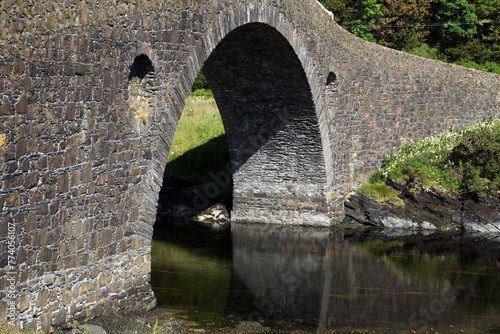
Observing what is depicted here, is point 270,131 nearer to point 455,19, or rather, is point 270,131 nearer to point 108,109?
point 108,109

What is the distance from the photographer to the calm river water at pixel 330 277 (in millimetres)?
10062

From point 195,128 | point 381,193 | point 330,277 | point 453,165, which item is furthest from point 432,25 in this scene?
point 330,277

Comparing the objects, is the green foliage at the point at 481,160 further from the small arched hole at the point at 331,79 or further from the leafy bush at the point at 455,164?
the small arched hole at the point at 331,79

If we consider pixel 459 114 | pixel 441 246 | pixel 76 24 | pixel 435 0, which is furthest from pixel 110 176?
pixel 435 0

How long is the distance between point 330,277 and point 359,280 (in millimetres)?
618

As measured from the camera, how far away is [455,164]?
18.7 metres

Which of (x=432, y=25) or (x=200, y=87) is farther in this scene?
(x=200, y=87)

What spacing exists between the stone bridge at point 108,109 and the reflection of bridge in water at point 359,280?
8.32 feet

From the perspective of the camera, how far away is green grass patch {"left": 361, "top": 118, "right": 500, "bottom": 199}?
17.6 meters

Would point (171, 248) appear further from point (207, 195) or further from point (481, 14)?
point (481, 14)

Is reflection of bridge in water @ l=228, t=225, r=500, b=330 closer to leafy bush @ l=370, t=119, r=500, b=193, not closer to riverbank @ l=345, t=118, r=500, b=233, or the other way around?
riverbank @ l=345, t=118, r=500, b=233

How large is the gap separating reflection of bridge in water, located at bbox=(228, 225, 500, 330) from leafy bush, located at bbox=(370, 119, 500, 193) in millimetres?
2184

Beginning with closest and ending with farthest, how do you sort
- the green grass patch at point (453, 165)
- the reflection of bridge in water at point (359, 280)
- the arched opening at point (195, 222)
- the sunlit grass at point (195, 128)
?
1. the reflection of bridge in water at point (359, 280)
2. the arched opening at point (195, 222)
3. the green grass patch at point (453, 165)
4. the sunlit grass at point (195, 128)

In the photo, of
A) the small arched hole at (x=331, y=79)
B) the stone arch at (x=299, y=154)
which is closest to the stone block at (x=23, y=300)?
the stone arch at (x=299, y=154)
